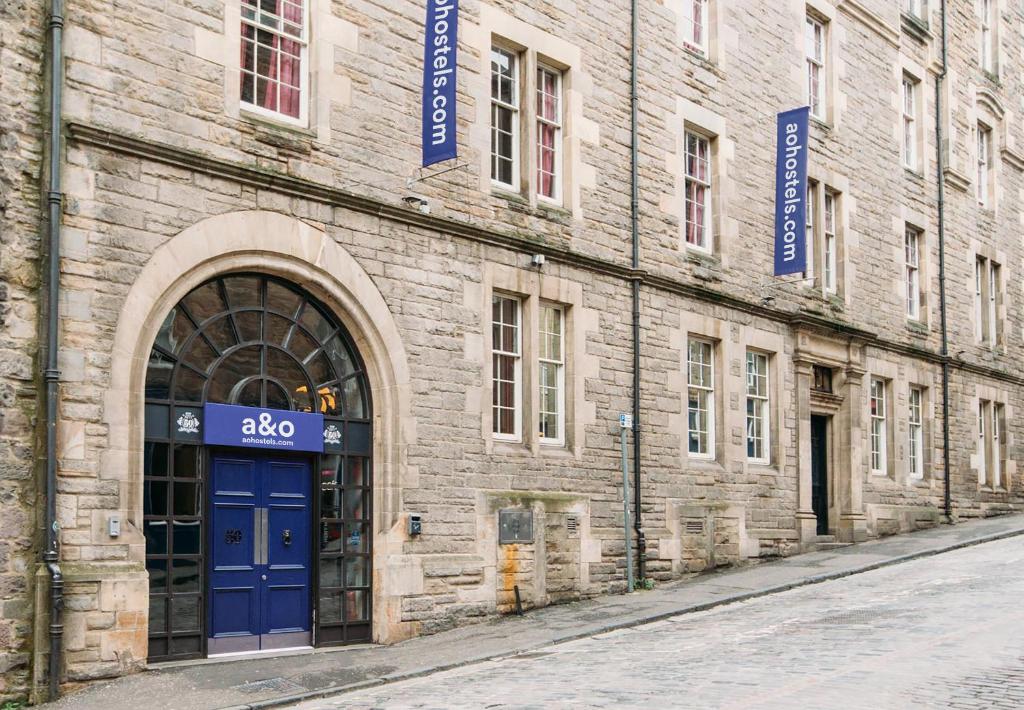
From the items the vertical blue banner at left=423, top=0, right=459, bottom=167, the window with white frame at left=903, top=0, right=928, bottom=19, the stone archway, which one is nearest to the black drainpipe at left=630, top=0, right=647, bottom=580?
the stone archway

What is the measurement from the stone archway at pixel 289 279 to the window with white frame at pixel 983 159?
70.4ft

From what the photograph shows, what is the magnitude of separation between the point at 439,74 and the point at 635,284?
5.44 metres

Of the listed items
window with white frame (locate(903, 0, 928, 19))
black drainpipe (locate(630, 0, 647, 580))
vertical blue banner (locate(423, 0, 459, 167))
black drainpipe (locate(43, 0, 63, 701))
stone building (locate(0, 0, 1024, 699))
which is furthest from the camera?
window with white frame (locate(903, 0, 928, 19))

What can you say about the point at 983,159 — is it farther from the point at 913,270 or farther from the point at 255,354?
the point at 255,354

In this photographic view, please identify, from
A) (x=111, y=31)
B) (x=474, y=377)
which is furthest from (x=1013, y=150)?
(x=111, y=31)

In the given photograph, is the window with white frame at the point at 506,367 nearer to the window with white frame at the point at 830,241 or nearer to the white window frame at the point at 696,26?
the white window frame at the point at 696,26

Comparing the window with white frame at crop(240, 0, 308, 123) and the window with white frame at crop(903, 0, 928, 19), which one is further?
the window with white frame at crop(903, 0, 928, 19)

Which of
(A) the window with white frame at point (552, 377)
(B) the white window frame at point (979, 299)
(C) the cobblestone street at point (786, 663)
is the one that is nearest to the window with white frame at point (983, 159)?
(B) the white window frame at point (979, 299)

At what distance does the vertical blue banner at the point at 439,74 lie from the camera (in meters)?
15.4

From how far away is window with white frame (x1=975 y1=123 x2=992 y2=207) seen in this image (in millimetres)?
32344

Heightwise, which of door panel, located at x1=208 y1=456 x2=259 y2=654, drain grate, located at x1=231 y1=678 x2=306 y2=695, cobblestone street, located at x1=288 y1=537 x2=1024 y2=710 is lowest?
drain grate, located at x1=231 y1=678 x2=306 y2=695

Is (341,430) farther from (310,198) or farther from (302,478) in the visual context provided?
(310,198)

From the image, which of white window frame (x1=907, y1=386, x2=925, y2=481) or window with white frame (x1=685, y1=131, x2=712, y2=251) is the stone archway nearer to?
window with white frame (x1=685, y1=131, x2=712, y2=251)

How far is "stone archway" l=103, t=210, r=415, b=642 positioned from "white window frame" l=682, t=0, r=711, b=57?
886 cm
